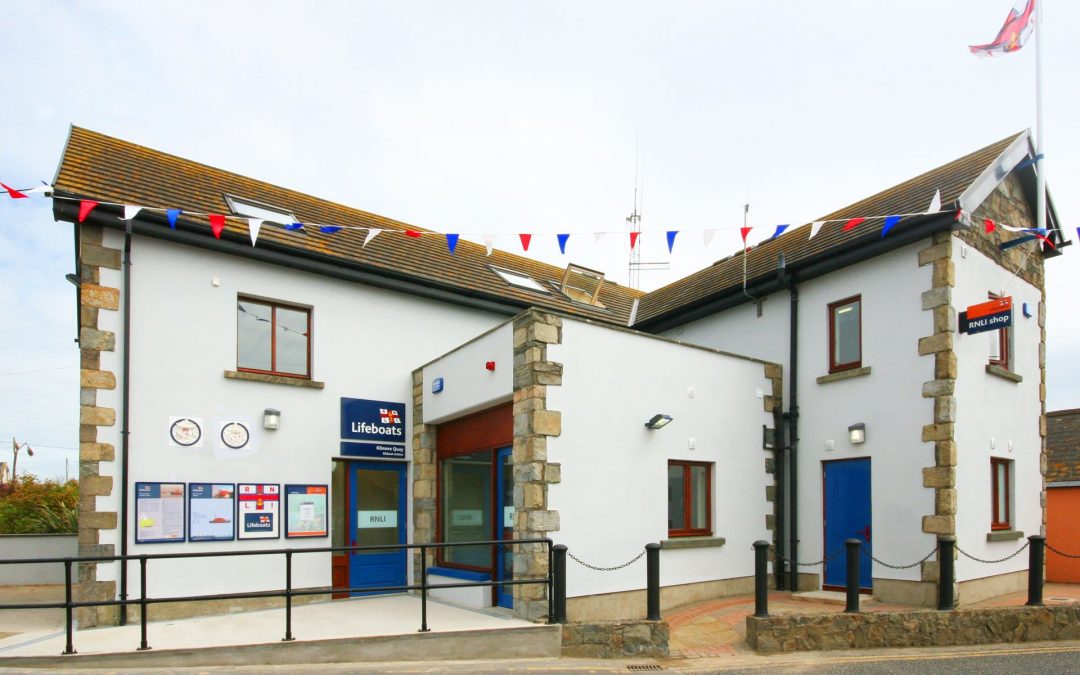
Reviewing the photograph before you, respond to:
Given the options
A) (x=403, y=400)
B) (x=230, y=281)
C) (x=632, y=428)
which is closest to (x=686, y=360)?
(x=632, y=428)

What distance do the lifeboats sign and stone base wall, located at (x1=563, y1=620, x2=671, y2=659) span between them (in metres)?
5.56

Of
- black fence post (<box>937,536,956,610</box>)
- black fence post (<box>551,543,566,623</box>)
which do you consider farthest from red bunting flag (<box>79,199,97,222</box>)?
black fence post (<box>937,536,956,610</box>)

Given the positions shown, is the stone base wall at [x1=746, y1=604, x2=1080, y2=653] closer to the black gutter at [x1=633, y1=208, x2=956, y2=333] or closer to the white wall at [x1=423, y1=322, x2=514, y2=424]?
the white wall at [x1=423, y1=322, x2=514, y2=424]

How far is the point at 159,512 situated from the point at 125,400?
1468 millimetres

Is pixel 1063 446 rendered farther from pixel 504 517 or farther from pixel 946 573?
pixel 504 517

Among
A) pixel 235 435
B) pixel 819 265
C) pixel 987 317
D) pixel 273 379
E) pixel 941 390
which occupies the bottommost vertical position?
pixel 235 435

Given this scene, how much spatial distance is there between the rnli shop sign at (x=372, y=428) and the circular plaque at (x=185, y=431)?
2077 mm

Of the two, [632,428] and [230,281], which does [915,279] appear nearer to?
[632,428]

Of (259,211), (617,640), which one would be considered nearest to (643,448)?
(617,640)

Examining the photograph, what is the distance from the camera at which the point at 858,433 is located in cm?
1091

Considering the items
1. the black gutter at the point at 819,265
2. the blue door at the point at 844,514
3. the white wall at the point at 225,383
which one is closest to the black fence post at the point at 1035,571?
the blue door at the point at 844,514

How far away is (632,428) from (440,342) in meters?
4.23

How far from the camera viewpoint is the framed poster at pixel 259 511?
34.5 feet

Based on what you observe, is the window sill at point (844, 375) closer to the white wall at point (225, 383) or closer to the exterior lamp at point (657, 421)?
the exterior lamp at point (657, 421)
